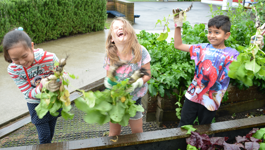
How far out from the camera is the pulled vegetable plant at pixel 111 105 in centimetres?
149

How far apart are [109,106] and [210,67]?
3.97ft

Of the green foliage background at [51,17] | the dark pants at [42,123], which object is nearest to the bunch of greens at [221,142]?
the dark pants at [42,123]

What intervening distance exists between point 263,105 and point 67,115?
140 inches

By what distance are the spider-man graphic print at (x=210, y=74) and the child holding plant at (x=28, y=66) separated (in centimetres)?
144

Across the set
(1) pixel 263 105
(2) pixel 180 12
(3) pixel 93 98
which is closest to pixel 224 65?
(2) pixel 180 12

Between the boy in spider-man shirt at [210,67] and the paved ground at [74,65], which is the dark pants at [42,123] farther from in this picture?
the boy in spider-man shirt at [210,67]

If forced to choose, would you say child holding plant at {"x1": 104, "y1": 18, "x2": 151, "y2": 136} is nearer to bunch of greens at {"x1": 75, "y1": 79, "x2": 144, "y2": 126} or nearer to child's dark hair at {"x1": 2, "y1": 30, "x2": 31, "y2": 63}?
bunch of greens at {"x1": 75, "y1": 79, "x2": 144, "y2": 126}

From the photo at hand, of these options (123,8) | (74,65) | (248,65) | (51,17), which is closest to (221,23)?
(248,65)

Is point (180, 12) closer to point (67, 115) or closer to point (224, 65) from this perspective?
point (224, 65)

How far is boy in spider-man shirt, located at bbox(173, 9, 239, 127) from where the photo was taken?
218 cm

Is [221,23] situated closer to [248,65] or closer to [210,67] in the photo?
[210,67]

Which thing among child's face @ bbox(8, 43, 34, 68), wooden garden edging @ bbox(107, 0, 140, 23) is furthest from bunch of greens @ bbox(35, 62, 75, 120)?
wooden garden edging @ bbox(107, 0, 140, 23)

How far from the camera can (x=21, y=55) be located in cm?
179

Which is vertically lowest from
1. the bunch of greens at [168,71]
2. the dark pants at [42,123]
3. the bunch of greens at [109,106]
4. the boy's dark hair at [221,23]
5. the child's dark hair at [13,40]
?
the dark pants at [42,123]
